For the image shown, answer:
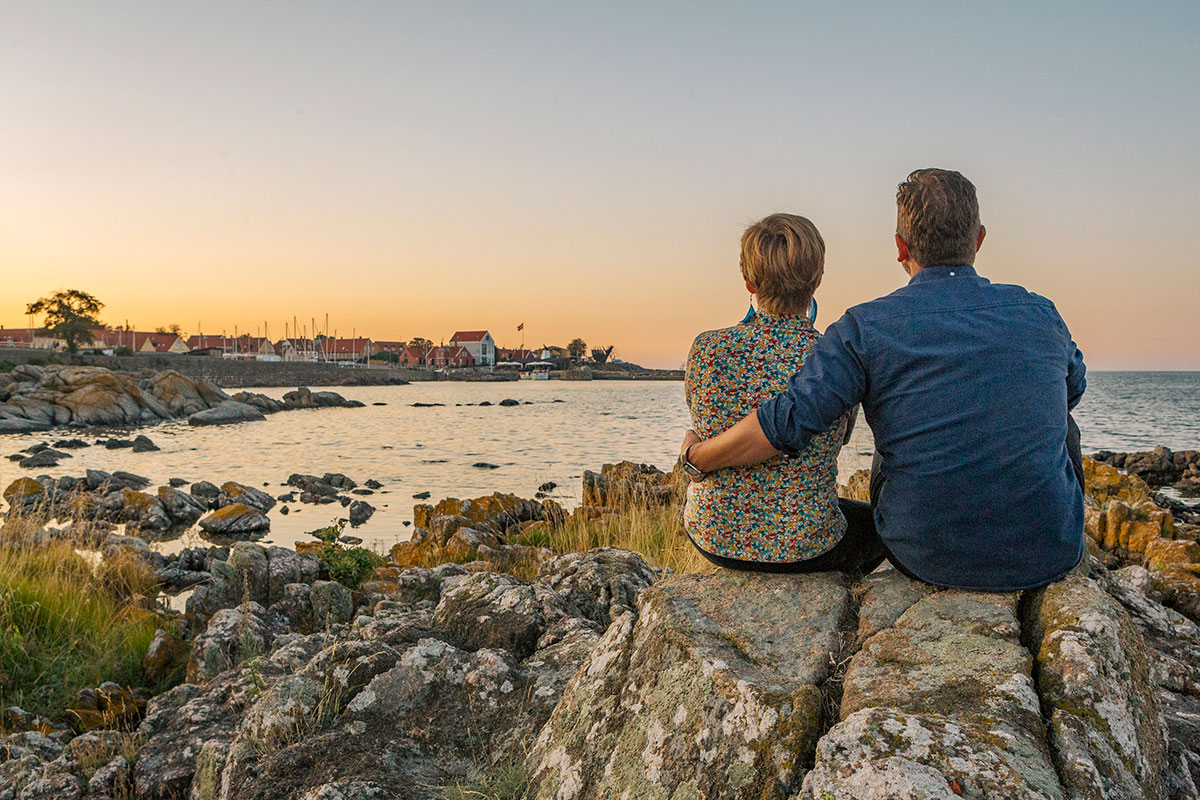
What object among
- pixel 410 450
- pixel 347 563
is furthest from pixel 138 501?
pixel 410 450

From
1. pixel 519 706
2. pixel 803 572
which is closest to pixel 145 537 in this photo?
pixel 519 706

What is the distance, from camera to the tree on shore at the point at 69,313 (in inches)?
2884

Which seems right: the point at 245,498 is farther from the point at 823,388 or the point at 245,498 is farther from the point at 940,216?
the point at 940,216

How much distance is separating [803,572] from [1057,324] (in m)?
1.40

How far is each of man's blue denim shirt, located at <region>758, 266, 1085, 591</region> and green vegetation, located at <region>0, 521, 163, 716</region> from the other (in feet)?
20.2

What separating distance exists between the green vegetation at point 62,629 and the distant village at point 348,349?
123 m

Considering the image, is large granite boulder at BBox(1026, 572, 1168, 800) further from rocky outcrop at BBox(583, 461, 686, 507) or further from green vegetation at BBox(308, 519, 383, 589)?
rocky outcrop at BBox(583, 461, 686, 507)

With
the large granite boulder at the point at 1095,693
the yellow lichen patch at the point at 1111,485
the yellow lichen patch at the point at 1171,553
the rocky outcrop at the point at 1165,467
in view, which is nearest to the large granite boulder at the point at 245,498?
the yellow lichen patch at the point at 1111,485

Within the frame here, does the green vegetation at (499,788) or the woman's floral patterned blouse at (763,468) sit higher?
the woman's floral patterned blouse at (763,468)

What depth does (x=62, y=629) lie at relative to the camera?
693 cm

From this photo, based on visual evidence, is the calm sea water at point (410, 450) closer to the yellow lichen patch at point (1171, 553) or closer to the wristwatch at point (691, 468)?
the yellow lichen patch at point (1171, 553)

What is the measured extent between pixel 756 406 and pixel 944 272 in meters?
0.87

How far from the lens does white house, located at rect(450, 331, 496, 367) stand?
150 meters

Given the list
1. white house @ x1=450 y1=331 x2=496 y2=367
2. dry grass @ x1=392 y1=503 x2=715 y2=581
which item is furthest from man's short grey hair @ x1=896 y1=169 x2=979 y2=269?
white house @ x1=450 y1=331 x2=496 y2=367
